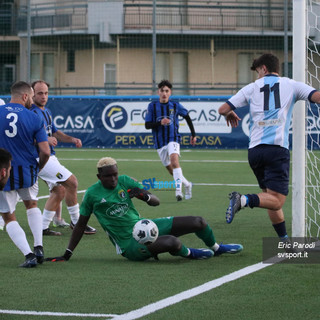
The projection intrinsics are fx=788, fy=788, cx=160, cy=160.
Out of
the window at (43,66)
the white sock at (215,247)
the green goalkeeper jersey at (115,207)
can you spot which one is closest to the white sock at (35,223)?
the green goalkeeper jersey at (115,207)

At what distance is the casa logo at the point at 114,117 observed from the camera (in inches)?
1078

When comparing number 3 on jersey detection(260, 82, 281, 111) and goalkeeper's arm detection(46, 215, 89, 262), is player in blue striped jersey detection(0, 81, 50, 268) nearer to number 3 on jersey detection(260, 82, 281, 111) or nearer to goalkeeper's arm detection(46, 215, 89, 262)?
goalkeeper's arm detection(46, 215, 89, 262)

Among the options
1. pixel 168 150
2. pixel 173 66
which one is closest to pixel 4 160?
pixel 168 150

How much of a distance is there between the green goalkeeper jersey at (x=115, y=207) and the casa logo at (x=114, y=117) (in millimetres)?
19677

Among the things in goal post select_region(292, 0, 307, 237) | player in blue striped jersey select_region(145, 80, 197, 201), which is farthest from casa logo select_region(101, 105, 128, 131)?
goal post select_region(292, 0, 307, 237)

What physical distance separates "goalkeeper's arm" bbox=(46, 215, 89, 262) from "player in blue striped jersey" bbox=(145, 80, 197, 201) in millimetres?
6142

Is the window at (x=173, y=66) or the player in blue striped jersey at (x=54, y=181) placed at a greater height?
the window at (x=173, y=66)

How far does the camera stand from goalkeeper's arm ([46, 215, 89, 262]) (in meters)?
7.69

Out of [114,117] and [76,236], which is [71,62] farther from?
[76,236]

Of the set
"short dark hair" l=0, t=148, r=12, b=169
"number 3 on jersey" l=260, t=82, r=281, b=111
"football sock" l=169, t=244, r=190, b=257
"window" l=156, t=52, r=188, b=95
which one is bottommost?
"football sock" l=169, t=244, r=190, b=257

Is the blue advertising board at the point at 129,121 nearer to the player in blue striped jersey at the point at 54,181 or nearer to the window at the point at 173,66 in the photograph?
the window at the point at 173,66

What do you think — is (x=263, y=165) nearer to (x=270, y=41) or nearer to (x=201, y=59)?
(x=270, y=41)

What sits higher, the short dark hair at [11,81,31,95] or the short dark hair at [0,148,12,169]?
the short dark hair at [11,81,31,95]

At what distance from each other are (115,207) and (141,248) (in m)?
0.47
